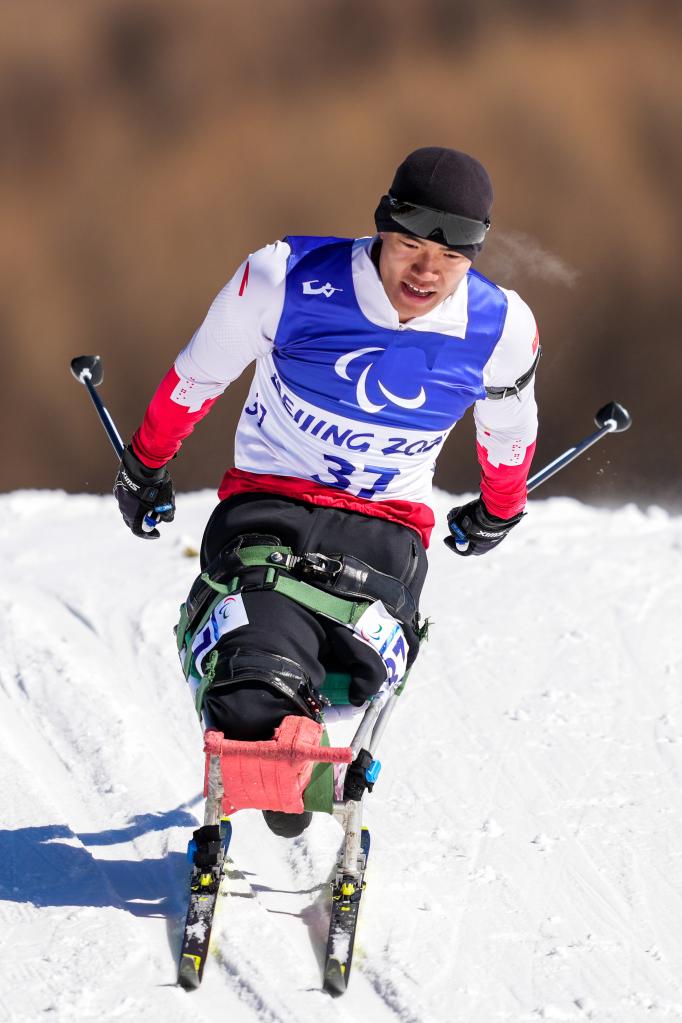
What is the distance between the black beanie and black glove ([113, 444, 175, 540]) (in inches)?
32.4

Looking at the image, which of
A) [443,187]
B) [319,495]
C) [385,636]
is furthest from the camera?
[319,495]

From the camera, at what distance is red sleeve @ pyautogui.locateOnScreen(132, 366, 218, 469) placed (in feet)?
8.66

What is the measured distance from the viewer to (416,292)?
234 cm

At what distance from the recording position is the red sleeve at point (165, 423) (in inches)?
104

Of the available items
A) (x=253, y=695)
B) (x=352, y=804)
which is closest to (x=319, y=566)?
(x=253, y=695)

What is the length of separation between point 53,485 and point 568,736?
111 inches

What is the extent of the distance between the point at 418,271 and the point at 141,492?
880 mm

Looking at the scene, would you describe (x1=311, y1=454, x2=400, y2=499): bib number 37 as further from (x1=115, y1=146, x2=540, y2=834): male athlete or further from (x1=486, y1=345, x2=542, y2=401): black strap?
(x1=486, y1=345, x2=542, y2=401): black strap

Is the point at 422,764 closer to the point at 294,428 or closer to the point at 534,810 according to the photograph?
the point at 534,810

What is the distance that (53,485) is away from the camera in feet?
17.5

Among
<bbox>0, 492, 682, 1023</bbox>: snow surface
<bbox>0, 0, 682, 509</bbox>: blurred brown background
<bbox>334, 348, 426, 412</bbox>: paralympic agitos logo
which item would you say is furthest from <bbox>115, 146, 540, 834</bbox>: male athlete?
<bbox>0, 0, 682, 509</bbox>: blurred brown background

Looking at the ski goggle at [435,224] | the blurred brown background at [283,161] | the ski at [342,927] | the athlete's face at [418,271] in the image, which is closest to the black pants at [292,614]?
the ski at [342,927]

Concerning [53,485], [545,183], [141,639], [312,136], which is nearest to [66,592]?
[141,639]

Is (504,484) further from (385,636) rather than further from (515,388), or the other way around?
(385,636)
